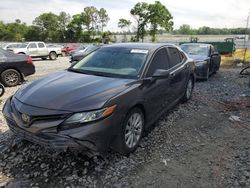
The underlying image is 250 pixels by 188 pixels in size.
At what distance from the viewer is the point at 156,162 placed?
3.79m

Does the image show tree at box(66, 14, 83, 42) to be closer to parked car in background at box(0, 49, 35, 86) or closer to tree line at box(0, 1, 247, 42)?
tree line at box(0, 1, 247, 42)

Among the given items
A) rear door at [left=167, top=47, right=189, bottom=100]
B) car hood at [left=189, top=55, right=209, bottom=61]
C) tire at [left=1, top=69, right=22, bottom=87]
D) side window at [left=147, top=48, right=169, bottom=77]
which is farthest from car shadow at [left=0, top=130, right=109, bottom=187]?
car hood at [left=189, top=55, right=209, bottom=61]

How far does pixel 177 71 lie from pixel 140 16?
152 ft

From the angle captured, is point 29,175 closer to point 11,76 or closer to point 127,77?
point 127,77

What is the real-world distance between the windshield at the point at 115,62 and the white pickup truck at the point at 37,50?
18.7m

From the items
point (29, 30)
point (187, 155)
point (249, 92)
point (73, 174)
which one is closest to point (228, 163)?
point (187, 155)

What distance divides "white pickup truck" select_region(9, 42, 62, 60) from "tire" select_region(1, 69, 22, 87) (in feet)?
44.2

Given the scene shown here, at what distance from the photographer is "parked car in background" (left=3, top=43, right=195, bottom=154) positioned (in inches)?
121

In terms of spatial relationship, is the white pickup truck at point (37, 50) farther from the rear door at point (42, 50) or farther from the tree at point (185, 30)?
the tree at point (185, 30)

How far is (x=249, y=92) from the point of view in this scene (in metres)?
8.12

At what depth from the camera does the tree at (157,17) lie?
48.0 metres

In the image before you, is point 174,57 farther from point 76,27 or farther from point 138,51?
point 76,27

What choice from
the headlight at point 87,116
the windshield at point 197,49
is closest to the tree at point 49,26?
the windshield at point 197,49

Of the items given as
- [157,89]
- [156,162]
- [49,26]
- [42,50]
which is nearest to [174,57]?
[157,89]
